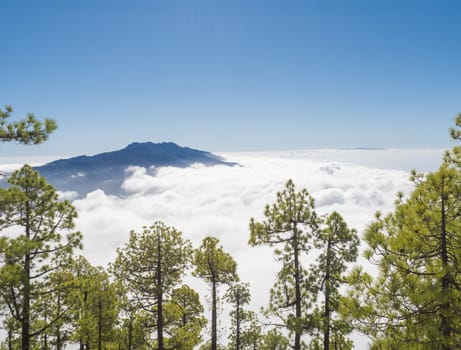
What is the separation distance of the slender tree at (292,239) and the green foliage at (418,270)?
25.1ft

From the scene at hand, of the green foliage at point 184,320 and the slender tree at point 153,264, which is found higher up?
the slender tree at point 153,264

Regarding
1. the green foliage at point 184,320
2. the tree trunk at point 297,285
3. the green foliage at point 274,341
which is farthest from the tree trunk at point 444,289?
the green foliage at point 274,341

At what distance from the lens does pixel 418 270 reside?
23.4ft

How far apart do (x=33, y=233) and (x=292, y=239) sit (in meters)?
12.2

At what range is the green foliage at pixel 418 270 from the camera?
648cm

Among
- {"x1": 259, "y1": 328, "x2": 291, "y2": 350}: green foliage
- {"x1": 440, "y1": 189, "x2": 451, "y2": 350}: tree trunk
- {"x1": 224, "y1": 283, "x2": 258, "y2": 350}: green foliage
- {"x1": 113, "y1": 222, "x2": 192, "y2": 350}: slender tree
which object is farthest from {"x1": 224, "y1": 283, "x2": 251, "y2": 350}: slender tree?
{"x1": 440, "y1": 189, "x2": 451, "y2": 350}: tree trunk

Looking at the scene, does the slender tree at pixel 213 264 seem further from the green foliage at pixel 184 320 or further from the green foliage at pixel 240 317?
the green foliage at pixel 240 317

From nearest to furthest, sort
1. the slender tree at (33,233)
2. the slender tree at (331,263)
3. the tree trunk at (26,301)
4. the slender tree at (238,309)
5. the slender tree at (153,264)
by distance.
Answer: the slender tree at (33,233), the tree trunk at (26,301), the slender tree at (331,263), the slender tree at (153,264), the slender tree at (238,309)

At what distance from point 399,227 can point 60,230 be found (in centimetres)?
1221

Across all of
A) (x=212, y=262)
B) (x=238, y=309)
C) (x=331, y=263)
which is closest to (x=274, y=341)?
(x=238, y=309)

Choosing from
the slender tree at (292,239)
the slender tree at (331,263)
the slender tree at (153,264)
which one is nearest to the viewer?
the slender tree at (331,263)

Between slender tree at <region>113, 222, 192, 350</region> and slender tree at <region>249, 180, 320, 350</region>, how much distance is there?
478 cm

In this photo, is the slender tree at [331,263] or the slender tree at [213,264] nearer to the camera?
the slender tree at [331,263]

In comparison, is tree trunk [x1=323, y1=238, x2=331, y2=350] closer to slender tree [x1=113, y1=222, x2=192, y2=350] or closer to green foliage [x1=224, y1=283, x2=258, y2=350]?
slender tree [x1=113, y1=222, x2=192, y2=350]
